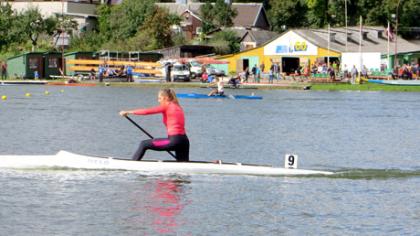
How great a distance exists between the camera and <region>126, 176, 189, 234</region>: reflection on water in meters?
20.6

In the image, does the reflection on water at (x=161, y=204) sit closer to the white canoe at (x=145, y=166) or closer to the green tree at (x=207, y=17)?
the white canoe at (x=145, y=166)

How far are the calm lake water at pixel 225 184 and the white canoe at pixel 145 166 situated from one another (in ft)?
0.68

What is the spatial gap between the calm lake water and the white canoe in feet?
0.68

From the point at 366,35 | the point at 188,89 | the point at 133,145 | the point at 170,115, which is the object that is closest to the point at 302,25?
the point at 366,35

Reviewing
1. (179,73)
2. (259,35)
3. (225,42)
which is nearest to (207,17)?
(259,35)

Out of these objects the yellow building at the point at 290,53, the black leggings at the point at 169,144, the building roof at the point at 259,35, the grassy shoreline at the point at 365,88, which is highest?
the building roof at the point at 259,35

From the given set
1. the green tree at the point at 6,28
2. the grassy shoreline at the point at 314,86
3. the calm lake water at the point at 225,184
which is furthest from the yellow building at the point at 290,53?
the calm lake water at the point at 225,184

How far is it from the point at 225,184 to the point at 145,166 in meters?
2.10

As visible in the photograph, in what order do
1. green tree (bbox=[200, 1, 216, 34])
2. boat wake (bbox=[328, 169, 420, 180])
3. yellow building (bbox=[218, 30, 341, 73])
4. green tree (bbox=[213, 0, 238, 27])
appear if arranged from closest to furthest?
boat wake (bbox=[328, 169, 420, 180]) → yellow building (bbox=[218, 30, 341, 73]) → green tree (bbox=[200, 1, 216, 34]) → green tree (bbox=[213, 0, 238, 27])

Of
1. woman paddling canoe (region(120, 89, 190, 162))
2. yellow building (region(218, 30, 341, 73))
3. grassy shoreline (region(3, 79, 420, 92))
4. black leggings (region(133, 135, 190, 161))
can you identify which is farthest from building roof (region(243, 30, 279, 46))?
woman paddling canoe (region(120, 89, 190, 162))

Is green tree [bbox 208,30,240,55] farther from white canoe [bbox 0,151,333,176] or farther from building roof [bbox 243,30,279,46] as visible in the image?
white canoe [bbox 0,151,333,176]

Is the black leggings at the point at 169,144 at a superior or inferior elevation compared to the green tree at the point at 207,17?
inferior

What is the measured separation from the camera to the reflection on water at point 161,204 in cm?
2064

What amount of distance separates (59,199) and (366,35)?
95.6 metres
